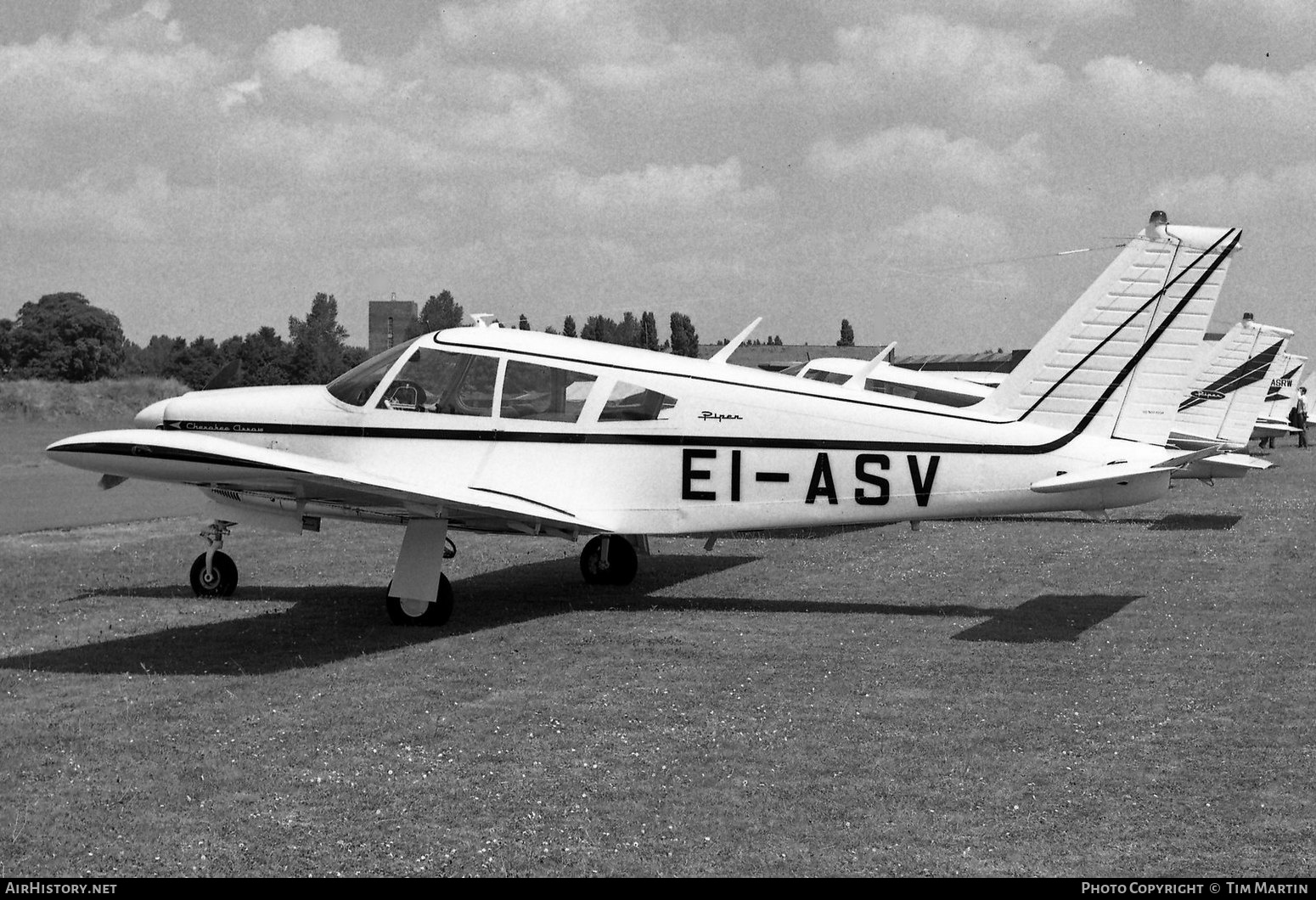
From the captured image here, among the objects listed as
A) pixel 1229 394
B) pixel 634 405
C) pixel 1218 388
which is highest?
pixel 1218 388

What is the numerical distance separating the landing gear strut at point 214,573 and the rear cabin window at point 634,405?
13.9ft

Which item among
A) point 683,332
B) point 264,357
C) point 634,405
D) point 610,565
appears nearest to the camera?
point 634,405

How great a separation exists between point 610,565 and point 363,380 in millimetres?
3388

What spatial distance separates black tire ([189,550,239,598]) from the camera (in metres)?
12.9

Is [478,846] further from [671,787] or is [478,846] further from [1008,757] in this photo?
[1008,757]

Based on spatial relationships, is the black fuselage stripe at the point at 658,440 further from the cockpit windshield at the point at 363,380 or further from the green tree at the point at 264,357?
the green tree at the point at 264,357

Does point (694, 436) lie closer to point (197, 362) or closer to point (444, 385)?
point (444, 385)

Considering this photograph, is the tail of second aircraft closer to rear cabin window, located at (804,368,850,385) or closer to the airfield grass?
the airfield grass

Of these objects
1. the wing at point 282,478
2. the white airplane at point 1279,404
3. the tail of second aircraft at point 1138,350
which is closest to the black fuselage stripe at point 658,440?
the tail of second aircraft at point 1138,350

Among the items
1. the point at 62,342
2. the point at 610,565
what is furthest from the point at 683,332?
the point at 610,565

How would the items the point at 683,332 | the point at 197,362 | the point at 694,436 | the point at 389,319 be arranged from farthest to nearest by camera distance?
the point at 197,362, the point at 683,332, the point at 389,319, the point at 694,436

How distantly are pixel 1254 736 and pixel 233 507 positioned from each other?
8986 millimetres

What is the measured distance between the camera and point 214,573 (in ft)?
42.5

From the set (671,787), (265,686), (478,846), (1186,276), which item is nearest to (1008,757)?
(671,787)
